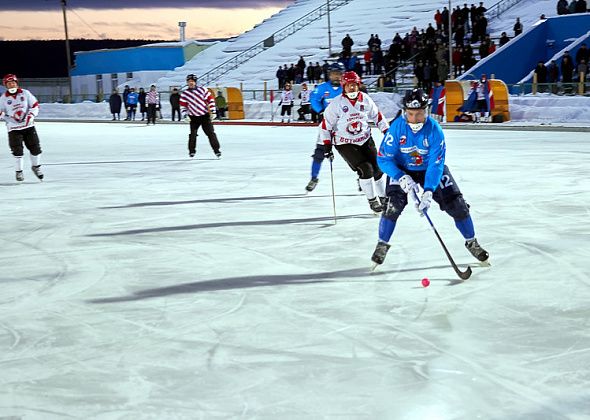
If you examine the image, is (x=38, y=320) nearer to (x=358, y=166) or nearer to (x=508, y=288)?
(x=508, y=288)

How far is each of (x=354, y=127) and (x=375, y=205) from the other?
0.86m

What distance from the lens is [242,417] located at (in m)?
3.42

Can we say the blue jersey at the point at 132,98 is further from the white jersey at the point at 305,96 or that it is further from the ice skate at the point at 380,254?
the ice skate at the point at 380,254

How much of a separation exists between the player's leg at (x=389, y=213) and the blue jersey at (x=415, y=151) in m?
0.12

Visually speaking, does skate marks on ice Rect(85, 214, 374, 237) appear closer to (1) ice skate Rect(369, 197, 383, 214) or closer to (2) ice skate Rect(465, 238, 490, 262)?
(1) ice skate Rect(369, 197, 383, 214)

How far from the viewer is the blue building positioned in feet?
188

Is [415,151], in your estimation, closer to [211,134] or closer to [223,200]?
[223,200]

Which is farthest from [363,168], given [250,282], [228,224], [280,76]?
[280,76]

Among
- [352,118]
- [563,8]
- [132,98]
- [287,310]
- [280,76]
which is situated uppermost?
[563,8]

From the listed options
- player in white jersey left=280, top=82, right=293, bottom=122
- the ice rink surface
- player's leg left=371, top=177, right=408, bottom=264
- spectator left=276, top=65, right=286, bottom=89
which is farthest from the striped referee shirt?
spectator left=276, top=65, right=286, bottom=89

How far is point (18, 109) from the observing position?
41.9 feet

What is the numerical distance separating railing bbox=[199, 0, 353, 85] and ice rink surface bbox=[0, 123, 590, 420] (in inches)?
1408

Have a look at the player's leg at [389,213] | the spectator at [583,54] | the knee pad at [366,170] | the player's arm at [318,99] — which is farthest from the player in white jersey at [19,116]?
the spectator at [583,54]

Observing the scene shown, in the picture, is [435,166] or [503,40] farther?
[503,40]
